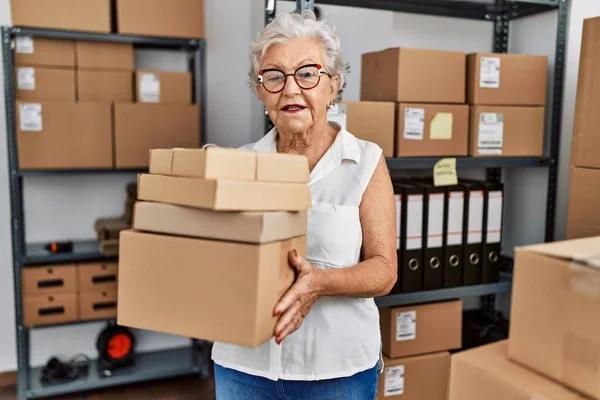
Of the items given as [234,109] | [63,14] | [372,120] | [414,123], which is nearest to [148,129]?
[63,14]

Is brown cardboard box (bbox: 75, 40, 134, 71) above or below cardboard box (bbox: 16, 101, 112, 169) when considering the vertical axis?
above

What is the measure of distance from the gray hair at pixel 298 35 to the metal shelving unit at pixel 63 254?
1494mm

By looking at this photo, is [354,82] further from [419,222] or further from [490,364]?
[490,364]

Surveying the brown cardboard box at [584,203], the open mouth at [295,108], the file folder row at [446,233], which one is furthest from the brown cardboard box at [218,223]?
the file folder row at [446,233]

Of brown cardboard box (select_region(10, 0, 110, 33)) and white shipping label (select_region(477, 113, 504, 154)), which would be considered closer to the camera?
white shipping label (select_region(477, 113, 504, 154))

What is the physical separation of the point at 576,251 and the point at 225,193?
1.82 feet

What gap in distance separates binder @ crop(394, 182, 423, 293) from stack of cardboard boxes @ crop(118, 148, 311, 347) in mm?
1053

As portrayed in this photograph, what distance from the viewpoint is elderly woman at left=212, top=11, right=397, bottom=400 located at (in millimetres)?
1222

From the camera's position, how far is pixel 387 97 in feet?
6.84

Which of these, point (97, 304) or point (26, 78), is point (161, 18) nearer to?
point (26, 78)

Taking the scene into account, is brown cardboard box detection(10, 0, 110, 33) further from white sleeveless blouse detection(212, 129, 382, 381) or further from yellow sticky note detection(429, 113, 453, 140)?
white sleeveless blouse detection(212, 129, 382, 381)

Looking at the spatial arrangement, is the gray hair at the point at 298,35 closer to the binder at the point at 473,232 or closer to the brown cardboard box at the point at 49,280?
the binder at the point at 473,232

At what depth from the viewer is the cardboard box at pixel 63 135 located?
246cm

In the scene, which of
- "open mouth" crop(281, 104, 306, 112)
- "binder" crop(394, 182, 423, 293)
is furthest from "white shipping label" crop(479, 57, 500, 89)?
"open mouth" crop(281, 104, 306, 112)
